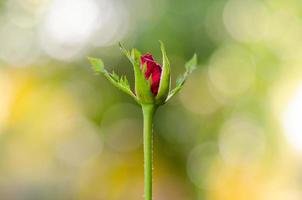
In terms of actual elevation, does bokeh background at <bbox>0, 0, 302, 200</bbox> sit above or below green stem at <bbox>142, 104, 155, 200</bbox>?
above

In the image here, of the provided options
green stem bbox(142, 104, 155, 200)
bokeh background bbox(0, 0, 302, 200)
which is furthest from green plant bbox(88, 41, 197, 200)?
bokeh background bbox(0, 0, 302, 200)

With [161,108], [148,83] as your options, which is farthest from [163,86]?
[161,108]

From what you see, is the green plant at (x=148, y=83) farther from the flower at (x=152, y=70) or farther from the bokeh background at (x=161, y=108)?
the bokeh background at (x=161, y=108)

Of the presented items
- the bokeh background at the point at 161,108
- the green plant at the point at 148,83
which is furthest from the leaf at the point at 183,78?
the bokeh background at the point at 161,108

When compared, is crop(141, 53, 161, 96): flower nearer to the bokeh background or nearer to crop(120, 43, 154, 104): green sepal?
crop(120, 43, 154, 104): green sepal

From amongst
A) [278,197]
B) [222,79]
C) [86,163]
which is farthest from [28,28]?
[278,197]

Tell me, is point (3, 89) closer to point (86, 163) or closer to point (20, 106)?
point (20, 106)
